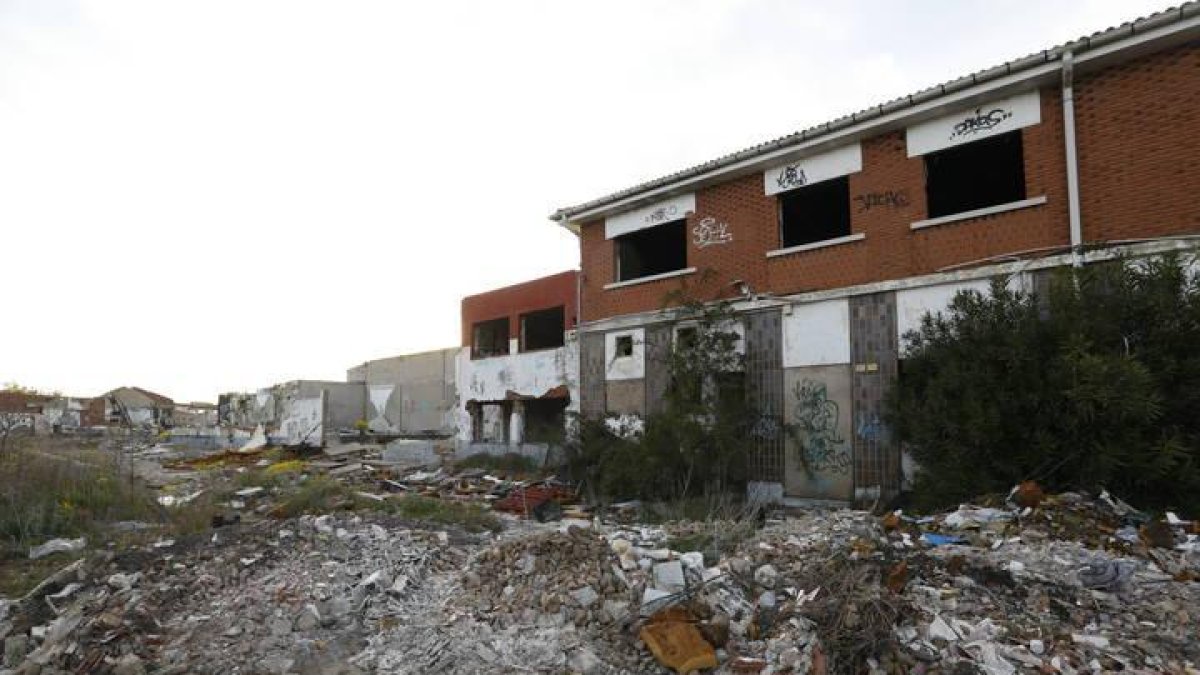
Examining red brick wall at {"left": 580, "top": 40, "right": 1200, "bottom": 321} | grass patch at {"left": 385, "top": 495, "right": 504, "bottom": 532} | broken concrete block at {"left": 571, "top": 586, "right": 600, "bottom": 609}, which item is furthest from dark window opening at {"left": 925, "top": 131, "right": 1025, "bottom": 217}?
grass patch at {"left": 385, "top": 495, "right": 504, "bottom": 532}

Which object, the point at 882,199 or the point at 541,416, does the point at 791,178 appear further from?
the point at 541,416

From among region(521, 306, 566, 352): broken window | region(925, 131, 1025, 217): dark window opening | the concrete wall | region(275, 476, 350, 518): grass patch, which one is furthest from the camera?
the concrete wall

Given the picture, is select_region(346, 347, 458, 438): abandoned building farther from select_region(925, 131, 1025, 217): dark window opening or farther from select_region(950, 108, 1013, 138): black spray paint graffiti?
select_region(950, 108, 1013, 138): black spray paint graffiti

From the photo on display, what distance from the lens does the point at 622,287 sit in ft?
47.3

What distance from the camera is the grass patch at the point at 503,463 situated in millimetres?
16516

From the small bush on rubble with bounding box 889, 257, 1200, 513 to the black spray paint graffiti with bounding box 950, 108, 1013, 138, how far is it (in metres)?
2.72

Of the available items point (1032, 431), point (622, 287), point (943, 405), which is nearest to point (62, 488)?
point (622, 287)

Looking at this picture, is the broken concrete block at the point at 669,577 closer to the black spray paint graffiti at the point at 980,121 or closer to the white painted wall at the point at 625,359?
the black spray paint graffiti at the point at 980,121

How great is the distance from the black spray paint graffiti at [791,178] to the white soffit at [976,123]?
1855 millimetres

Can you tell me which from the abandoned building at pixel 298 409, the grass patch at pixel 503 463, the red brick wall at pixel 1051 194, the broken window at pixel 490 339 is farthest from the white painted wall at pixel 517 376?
the abandoned building at pixel 298 409

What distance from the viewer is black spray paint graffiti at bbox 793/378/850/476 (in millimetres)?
10383

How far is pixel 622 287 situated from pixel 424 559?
28.8ft

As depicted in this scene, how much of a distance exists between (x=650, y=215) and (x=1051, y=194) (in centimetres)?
732

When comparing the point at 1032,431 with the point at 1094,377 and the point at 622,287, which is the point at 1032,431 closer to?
the point at 1094,377
